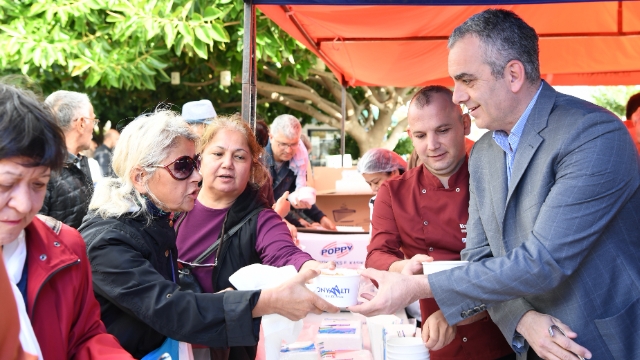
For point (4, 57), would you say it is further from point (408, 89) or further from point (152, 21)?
point (408, 89)

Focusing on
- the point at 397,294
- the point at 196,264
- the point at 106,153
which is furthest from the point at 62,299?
the point at 106,153

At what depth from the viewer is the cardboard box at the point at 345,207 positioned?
6.59m

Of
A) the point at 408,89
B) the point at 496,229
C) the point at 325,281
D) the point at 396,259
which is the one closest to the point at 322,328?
the point at 396,259

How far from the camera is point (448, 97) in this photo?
2824 mm

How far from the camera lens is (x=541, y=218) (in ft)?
6.43

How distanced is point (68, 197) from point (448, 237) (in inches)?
104

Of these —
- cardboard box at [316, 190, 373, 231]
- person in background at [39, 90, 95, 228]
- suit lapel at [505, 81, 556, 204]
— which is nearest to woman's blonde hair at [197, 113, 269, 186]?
person in background at [39, 90, 95, 228]

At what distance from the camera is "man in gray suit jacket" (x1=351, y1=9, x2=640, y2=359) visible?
191cm

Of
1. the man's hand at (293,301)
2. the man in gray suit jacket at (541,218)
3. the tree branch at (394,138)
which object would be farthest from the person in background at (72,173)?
the tree branch at (394,138)

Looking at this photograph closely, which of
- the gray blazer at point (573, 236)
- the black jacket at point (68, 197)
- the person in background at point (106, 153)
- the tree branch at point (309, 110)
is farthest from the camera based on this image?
the tree branch at point (309, 110)

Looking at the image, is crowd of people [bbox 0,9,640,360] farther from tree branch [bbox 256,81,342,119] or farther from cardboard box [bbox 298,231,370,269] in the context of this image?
tree branch [bbox 256,81,342,119]

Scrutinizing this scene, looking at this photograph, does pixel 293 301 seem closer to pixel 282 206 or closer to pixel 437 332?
pixel 437 332

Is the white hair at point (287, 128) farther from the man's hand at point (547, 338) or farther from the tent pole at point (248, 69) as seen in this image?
the man's hand at point (547, 338)

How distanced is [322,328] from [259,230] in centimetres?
53
